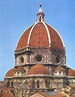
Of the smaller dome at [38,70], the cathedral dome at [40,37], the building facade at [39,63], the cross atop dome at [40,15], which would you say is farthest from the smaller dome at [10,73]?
the cross atop dome at [40,15]

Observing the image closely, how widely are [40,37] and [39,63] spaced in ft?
16.8

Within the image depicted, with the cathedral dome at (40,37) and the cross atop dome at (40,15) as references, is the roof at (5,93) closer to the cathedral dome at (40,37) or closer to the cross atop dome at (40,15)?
the cathedral dome at (40,37)

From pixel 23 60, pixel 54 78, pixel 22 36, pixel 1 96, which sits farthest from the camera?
pixel 22 36

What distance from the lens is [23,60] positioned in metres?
45.2

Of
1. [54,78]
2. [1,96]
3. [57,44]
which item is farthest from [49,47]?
[1,96]

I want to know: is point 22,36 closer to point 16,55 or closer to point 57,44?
point 16,55

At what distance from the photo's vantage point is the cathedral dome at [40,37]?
148 ft

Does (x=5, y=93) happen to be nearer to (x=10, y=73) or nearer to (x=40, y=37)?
(x=10, y=73)

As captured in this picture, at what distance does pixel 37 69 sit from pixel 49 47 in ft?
19.7

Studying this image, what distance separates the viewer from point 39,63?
43.5 metres

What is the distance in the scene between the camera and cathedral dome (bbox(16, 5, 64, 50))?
1778 inches

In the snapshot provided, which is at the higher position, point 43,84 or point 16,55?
point 16,55

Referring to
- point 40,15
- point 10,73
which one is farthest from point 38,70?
point 40,15

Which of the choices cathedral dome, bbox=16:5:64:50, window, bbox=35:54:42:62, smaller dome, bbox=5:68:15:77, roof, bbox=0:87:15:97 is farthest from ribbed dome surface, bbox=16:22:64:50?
roof, bbox=0:87:15:97
